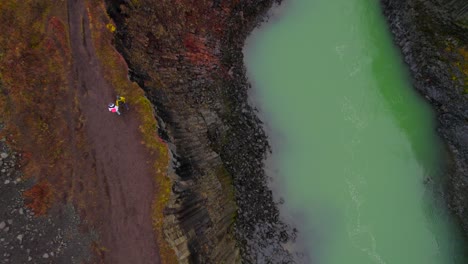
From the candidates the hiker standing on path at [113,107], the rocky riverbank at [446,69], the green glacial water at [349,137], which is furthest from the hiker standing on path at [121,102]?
the rocky riverbank at [446,69]

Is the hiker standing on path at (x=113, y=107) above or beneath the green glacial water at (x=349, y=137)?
above

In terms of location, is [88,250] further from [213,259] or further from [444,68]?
[444,68]

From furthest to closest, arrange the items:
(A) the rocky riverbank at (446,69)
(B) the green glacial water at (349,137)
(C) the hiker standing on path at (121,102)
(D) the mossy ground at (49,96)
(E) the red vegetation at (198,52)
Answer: (E) the red vegetation at (198,52) → (A) the rocky riverbank at (446,69) → (B) the green glacial water at (349,137) → (C) the hiker standing on path at (121,102) → (D) the mossy ground at (49,96)

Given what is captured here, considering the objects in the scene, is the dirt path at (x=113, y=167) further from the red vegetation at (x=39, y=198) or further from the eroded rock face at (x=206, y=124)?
the red vegetation at (x=39, y=198)

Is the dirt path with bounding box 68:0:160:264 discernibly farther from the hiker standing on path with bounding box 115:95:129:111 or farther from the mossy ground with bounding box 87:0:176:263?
the hiker standing on path with bounding box 115:95:129:111

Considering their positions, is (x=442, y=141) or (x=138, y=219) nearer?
(x=138, y=219)

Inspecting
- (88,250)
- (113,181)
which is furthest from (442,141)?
(88,250)
